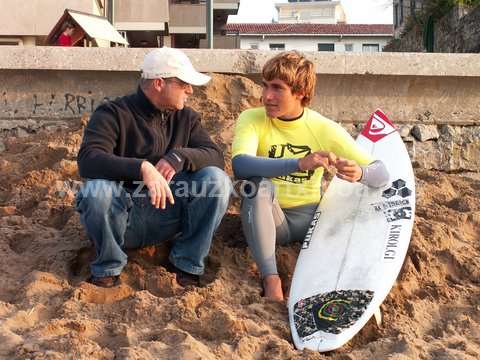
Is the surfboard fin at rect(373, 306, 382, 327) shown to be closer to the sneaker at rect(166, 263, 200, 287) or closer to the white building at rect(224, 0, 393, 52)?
the sneaker at rect(166, 263, 200, 287)

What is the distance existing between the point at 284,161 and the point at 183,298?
2.47 feet

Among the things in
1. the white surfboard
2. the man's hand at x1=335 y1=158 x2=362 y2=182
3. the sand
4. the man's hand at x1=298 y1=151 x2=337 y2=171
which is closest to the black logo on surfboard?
the white surfboard

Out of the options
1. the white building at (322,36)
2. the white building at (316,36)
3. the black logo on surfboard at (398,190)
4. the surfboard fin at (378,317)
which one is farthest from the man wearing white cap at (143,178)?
the white building at (322,36)

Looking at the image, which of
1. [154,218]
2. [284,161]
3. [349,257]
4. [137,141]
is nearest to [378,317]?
[349,257]

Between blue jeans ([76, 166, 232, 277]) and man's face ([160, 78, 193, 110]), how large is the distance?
1.04 ft

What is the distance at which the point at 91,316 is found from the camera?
8.27ft

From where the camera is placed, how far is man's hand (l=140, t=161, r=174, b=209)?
2594mm

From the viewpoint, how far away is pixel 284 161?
2.87 m

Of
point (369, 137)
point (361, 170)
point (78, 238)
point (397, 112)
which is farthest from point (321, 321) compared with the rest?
point (397, 112)

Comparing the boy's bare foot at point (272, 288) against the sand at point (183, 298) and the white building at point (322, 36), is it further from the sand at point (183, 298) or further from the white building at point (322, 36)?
the white building at point (322, 36)

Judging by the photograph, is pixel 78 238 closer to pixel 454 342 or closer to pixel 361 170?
pixel 361 170

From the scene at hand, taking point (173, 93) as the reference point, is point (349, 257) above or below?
below

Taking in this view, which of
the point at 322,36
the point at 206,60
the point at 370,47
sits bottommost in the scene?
the point at 206,60

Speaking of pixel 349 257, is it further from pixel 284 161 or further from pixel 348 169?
pixel 284 161
